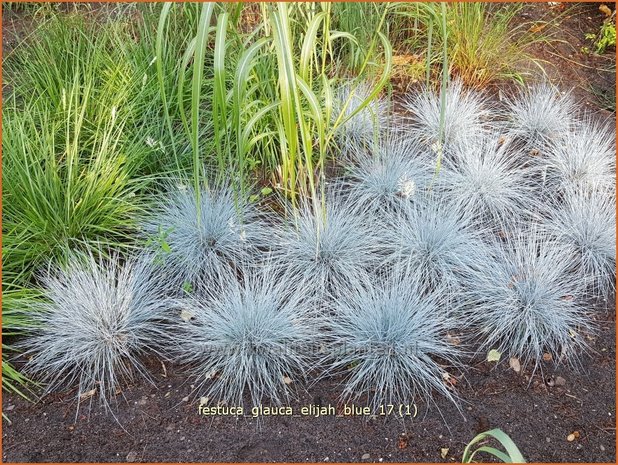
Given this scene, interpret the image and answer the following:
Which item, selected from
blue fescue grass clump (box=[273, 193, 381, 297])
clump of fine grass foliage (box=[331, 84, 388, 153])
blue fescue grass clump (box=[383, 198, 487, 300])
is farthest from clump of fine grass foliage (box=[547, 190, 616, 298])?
clump of fine grass foliage (box=[331, 84, 388, 153])

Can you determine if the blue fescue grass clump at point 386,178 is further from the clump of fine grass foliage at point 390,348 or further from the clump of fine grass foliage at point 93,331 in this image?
the clump of fine grass foliage at point 93,331

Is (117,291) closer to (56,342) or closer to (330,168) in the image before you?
(56,342)

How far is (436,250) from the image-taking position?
250 cm

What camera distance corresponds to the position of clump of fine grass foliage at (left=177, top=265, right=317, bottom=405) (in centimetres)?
208

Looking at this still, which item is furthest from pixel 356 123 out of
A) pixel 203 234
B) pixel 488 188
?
pixel 203 234

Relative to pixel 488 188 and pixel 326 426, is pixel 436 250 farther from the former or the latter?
pixel 326 426

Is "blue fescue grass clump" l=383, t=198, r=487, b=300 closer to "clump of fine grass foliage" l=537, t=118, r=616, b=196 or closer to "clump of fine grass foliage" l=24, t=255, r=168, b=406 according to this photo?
"clump of fine grass foliage" l=537, t=118, r=616, b=196

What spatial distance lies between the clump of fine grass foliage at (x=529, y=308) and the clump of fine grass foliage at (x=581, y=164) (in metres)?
0.57

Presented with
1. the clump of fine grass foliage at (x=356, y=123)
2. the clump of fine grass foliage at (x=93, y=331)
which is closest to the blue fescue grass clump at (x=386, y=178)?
the clump of fine grass foliage at (x=356, y=123)

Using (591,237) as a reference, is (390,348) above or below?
below

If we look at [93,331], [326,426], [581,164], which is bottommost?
[326,426]

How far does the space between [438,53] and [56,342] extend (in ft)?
8.63

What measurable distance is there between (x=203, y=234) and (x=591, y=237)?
5.45 feet

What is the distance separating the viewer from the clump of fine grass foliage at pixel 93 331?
84.2 inches
